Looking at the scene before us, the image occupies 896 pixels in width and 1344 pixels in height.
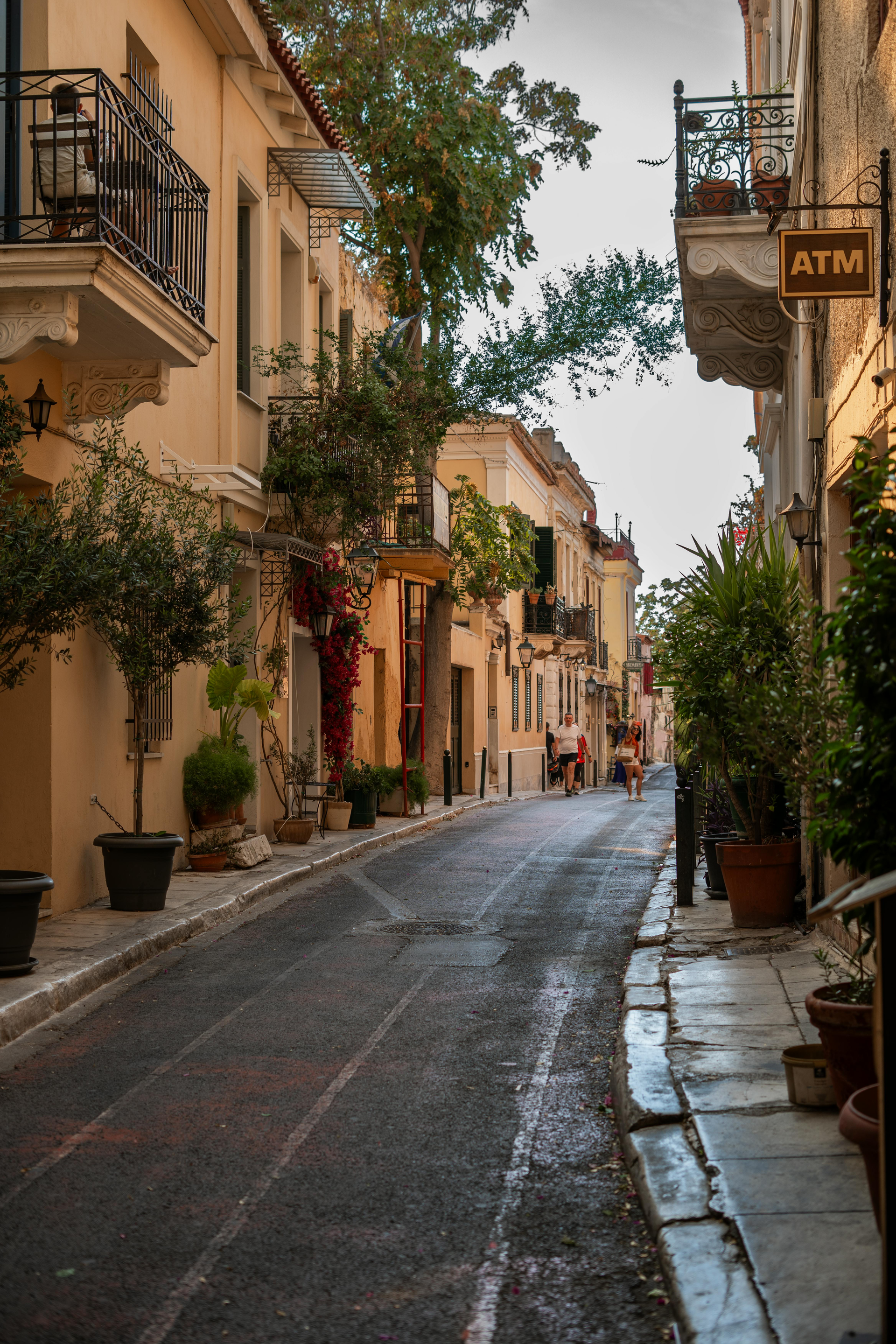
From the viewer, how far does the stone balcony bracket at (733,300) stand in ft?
38.2

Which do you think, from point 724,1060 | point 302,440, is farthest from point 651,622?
point 302,440

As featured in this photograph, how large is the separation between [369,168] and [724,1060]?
727 inches

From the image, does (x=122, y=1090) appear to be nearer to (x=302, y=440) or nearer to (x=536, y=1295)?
(x=536, y=1295)

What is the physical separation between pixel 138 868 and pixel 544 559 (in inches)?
1161

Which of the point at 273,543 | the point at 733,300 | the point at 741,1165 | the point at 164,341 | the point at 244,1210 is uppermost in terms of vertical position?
the point at 733,300

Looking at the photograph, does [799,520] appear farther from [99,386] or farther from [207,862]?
[207,862]

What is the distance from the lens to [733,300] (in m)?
12.7

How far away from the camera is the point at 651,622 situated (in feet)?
34.0

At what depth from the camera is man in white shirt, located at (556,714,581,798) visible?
31.6 meters

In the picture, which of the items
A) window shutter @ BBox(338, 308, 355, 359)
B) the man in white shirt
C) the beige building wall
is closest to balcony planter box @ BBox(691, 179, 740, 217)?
the beige building wall

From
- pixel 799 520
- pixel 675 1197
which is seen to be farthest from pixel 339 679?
pixel 675 1197

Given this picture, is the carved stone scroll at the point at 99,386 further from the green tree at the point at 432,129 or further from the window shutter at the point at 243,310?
the green tree at the point at 432,129

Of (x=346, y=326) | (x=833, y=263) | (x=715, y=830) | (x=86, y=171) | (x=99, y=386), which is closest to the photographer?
(x=833, y=263)

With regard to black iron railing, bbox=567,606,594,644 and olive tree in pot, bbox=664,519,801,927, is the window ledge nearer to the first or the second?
olive tree in pot, bbox=664,519,801,927
